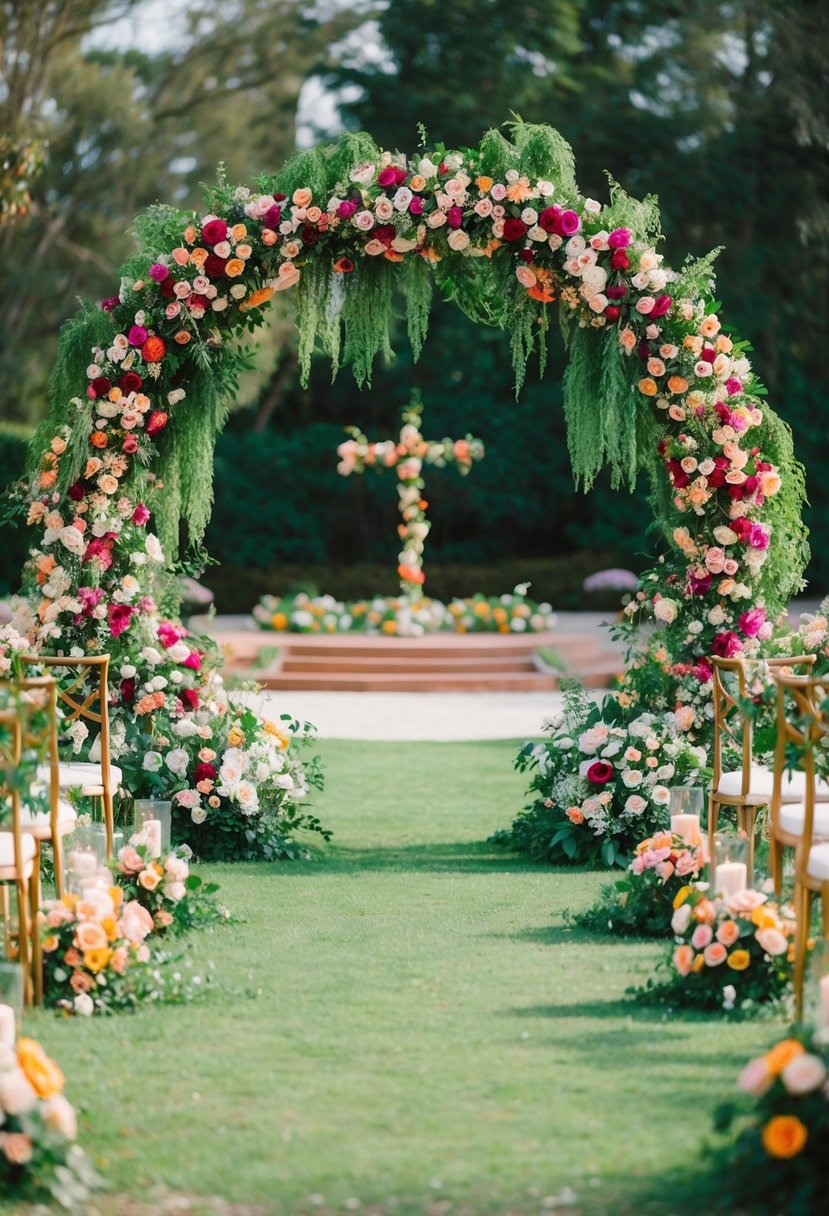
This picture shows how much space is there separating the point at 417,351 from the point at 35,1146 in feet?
15.3

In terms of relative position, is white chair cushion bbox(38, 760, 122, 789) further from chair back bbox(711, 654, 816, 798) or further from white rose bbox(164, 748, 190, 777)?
chair back bbox(711, 654, 816, 798)

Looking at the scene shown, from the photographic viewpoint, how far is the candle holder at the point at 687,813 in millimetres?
5508

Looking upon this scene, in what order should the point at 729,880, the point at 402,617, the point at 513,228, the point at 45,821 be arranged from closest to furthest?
the point at 729,880 → the point at 45,821 → the point at 513,228 → the point at 402,617

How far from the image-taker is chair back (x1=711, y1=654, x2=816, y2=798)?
558 centimetres

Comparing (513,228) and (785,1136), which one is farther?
(513,228)

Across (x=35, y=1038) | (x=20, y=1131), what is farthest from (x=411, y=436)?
(x=20, y=1131)

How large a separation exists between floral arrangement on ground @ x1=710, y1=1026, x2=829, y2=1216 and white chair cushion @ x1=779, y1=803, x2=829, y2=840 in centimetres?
130

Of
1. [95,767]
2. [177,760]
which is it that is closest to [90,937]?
[95,767]

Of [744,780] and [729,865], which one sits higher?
[744,780]

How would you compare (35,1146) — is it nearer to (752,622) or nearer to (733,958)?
(733,958)

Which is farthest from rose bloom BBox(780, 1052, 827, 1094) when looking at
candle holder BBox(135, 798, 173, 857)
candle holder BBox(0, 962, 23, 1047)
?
candle holder BBox(135, 798, 173, 857)

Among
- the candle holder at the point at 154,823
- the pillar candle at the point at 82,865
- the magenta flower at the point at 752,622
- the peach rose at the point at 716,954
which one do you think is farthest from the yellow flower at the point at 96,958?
the magenta flower at the point at 752,622

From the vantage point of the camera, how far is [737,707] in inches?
228

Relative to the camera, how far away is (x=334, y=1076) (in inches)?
157
